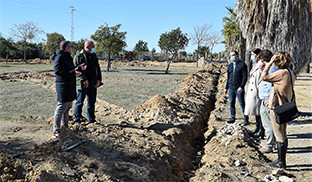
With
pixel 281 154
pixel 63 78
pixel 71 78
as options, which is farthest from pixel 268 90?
pixel 63 78

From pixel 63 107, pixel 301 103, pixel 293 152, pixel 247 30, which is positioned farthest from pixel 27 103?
pixel 301 103

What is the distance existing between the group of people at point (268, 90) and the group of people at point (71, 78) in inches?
124

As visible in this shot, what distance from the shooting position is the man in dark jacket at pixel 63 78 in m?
4.74

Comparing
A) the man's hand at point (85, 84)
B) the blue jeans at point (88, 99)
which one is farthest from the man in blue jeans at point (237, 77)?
the man's hand at point (85, 84)

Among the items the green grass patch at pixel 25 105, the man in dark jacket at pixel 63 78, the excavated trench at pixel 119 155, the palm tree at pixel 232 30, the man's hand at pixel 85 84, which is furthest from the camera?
the palm tree at pixel 232 30

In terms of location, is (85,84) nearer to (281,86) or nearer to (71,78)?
(71,78)

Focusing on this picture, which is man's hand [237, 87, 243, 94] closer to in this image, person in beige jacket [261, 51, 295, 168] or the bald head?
person in beige jacket [261, 51, 295, 168]

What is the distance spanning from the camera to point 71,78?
16.1 ft

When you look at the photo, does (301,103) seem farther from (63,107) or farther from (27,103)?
(27,103)

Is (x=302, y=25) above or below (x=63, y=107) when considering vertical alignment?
above

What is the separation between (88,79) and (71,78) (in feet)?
1.87

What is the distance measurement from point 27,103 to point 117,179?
6.67 meters

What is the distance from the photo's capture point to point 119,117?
7344mm

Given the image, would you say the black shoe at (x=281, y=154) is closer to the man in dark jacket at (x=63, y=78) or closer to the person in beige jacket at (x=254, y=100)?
the person in beige jacket at (x=254, y=100)
